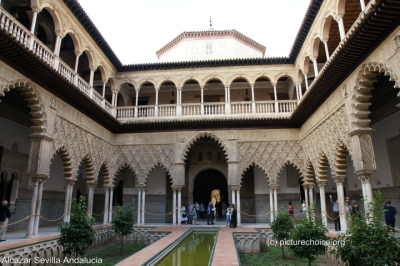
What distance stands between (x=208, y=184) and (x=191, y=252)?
849cm

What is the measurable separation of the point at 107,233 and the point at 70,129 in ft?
13.2

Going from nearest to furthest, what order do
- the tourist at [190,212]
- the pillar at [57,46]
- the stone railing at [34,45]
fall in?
the stone railing at [34,45], the pillar at [57,46], the tourist at [190,212]

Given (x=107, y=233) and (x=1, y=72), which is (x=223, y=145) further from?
(x=1, y=72)

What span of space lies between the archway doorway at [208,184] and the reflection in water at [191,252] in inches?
228

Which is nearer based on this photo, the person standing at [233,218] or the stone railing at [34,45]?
the stone railing at [34,45]

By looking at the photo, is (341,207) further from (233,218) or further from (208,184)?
(208,184)

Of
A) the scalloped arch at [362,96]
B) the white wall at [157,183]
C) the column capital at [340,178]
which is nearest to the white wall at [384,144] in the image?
the column capital at [340,178]

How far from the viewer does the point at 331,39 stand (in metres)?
9.84

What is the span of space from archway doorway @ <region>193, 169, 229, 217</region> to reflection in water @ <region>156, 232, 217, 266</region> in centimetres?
578

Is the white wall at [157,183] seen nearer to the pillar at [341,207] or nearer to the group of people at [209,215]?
the group of people at [209,215]

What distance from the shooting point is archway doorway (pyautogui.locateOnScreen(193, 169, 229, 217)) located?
15.1 meters

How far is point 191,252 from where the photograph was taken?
6.83 meters

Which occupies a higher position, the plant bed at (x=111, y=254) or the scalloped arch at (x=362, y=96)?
the scalloped arch at (x=362, y=96)

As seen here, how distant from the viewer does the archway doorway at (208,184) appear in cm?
1512
